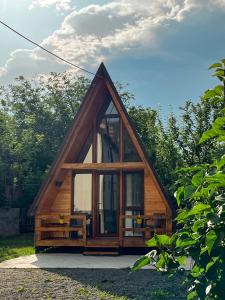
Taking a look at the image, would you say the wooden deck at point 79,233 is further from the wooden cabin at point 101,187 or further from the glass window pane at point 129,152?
the glass window pane at point 129,152

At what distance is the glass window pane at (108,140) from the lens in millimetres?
14449

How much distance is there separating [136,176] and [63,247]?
11.9 feet

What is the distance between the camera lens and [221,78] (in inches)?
75.2

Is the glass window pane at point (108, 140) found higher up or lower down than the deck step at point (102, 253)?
higher up

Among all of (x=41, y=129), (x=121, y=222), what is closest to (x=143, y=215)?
(x=121, y=222)

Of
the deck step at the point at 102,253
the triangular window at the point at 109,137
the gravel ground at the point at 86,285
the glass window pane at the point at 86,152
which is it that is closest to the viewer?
the gravel ground at the point at 86,285

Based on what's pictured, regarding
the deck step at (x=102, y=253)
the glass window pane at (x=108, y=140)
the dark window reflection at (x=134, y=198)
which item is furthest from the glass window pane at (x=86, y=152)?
the deck step at (x=102, y=253)

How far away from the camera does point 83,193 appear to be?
47.1 ft

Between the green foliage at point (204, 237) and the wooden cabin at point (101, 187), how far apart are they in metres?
10.7

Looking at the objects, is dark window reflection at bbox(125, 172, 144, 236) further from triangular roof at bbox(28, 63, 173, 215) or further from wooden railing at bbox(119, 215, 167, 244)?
triangular roof at bbox(28, 63, 173, 215)

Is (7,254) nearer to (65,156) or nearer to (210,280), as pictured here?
(65,156)

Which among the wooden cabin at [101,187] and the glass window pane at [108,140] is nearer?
Result: the wooden cabin at [101,187]

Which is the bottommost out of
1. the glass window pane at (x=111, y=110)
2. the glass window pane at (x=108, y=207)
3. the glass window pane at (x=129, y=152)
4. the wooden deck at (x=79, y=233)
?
the wooden deck at (x=79, y=233)

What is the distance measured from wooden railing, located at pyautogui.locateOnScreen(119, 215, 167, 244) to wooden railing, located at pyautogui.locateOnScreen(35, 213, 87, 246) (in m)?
1.27
